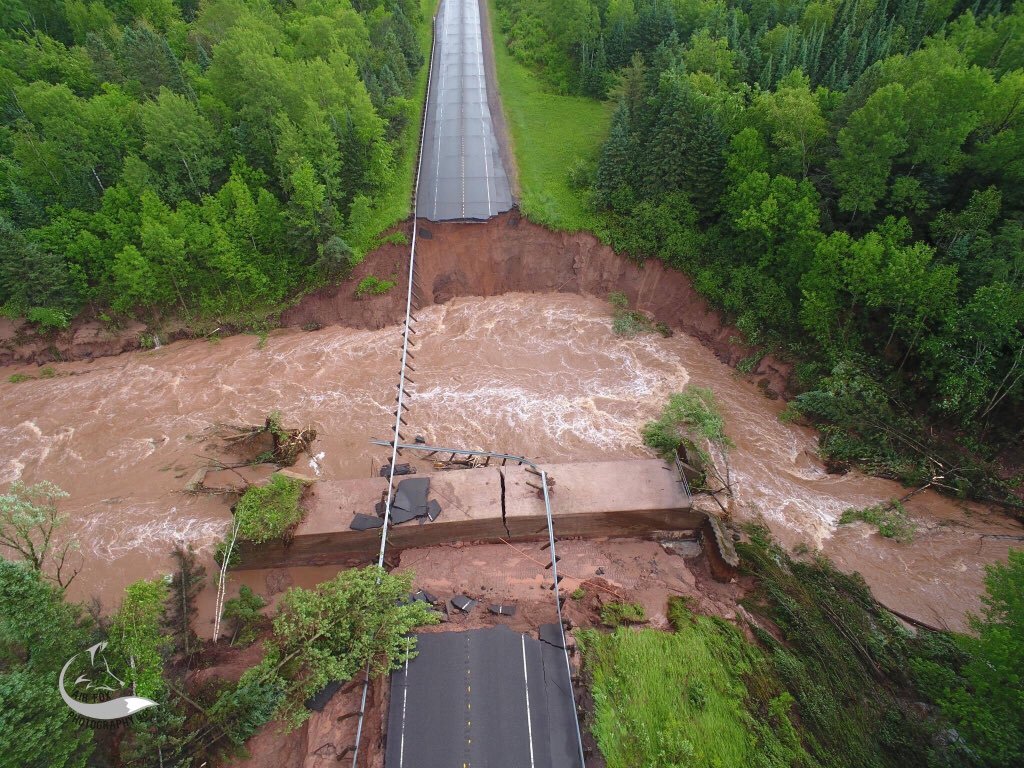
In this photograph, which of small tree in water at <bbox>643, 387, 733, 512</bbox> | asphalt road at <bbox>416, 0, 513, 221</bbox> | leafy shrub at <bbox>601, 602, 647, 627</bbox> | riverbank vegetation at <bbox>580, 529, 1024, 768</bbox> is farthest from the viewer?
asphalt road at <bbox>416, 0, 513, 221</bbox>

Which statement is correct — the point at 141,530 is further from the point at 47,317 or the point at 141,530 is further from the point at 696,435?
the point at 696,435

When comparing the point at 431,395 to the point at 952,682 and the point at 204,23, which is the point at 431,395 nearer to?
the point at 952,682

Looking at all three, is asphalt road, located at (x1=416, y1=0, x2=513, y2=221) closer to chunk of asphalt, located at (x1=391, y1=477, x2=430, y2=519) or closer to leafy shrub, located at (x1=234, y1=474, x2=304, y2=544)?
chunk of asphalt, located at (x1=391, y1=477, x2=430, y2=519)

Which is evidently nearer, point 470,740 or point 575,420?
point 470,740

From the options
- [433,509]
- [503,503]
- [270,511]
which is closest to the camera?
[270,511]

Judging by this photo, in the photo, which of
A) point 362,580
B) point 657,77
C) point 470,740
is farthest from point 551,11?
point 470,740

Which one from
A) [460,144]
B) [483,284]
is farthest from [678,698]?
[460,144]

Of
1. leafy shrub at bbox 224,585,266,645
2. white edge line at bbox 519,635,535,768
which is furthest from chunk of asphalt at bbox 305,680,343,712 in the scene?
white edge line at bbox 519,635,535,768
